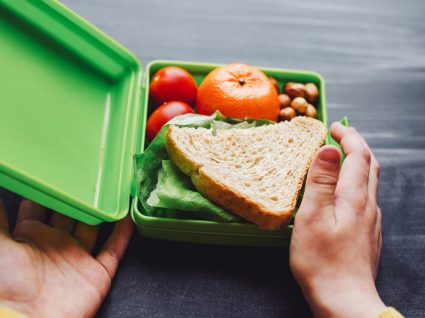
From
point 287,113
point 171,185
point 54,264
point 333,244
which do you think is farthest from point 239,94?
point 54,264

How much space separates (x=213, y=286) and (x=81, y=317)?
21 centimetres

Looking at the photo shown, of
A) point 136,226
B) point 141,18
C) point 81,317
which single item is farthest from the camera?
point 141,18

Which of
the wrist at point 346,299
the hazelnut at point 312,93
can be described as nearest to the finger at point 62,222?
the wrist at point 346,299

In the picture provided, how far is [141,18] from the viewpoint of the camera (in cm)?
114

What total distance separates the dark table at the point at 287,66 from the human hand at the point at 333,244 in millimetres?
99

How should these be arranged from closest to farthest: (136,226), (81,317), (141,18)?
1. (81,317)
2. (136,226)
3. (141,18)

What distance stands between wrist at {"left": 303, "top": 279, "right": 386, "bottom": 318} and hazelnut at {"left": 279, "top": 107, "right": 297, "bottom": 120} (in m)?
0.35

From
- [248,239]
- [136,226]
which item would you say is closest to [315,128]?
[248,239]

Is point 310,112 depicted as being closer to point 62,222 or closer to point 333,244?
point 333,244

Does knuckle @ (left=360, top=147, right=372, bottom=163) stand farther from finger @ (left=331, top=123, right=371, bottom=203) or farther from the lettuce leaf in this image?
the lettuce leaf

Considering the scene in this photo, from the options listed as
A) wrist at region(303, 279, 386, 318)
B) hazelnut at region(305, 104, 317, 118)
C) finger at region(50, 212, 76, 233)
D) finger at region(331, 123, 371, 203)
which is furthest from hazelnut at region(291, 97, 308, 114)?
finger at region(50, 212, 76, 233)

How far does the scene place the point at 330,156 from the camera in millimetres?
675

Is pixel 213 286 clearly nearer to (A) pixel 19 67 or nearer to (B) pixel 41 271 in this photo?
(B) pixel 41 271

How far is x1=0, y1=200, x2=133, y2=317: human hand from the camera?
26.0 inches
